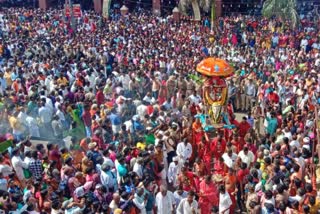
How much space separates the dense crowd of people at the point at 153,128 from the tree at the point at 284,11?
77 cm

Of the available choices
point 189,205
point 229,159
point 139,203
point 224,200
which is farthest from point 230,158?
point 139,203

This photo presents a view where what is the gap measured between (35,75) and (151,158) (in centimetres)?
701

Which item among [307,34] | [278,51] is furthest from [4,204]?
[307,34]

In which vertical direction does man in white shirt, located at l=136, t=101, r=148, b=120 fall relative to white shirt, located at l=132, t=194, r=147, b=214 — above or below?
above

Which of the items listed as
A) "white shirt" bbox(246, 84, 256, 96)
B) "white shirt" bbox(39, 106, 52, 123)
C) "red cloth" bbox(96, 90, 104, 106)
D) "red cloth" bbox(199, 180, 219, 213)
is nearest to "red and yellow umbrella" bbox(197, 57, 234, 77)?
"white shirt" bbox(246, 84, 256, 96)

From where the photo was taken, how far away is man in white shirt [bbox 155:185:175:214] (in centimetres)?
744

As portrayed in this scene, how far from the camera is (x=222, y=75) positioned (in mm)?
11508

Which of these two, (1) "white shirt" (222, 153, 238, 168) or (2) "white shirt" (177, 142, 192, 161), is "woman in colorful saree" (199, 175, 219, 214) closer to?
(1) "white shirt" (222, 153, 238, 168)

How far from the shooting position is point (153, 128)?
33.2 feet

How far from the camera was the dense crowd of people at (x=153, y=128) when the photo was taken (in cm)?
742

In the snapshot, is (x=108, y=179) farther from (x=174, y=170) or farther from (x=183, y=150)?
(x=183, y=150)

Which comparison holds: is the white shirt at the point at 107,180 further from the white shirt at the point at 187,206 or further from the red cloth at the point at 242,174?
the red cloth at the point at 242,174

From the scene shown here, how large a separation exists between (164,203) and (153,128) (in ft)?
9.39

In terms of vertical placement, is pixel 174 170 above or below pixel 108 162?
below
